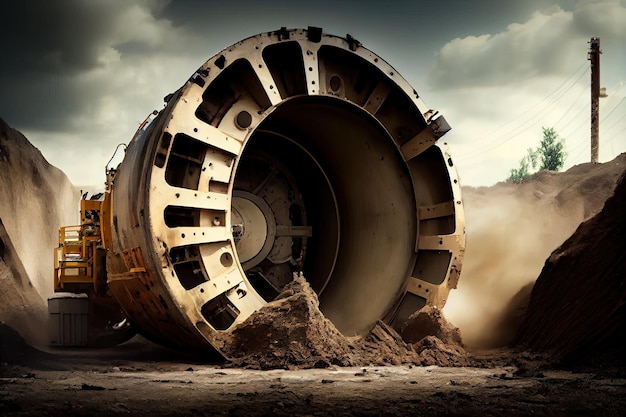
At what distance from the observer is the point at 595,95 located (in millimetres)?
16109

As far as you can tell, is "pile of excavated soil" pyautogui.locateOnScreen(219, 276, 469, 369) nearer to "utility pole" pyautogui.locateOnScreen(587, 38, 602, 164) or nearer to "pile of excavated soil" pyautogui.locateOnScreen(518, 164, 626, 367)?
"pile of excavated soil" pyautogui.locateOnScreen(518, 164, 626, 367)

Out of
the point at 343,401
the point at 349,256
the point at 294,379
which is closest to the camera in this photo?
the point at 343,401

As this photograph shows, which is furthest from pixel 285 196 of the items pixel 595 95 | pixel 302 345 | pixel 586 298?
pixel 595 95

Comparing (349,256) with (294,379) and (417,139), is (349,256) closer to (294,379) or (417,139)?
(417,139)

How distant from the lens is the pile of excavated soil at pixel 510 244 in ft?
26.9

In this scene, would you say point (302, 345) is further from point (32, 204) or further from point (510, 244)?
point (32, 204)

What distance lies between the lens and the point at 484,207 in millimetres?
13312

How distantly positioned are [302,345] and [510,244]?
5.44 meters

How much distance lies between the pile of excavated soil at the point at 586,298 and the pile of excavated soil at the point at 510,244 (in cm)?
69

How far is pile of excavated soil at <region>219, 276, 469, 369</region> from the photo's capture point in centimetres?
602

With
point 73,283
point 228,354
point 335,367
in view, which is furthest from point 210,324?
point 73,283

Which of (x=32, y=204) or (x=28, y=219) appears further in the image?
(x=32, y=204)

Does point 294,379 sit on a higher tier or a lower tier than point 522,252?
lower

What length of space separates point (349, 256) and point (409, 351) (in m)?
1.71
